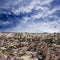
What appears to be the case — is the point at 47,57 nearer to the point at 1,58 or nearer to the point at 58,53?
the point at 58,53

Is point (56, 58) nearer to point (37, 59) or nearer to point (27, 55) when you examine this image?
point (37, 59)

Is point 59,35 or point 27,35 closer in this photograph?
point 59,35

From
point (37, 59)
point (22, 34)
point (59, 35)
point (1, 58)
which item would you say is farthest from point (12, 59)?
point (22, 34)

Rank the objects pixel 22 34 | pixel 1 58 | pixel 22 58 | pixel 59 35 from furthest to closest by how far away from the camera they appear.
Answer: pixel 22 34, pixel 59 35, pixel 22 58, pixel 1 58

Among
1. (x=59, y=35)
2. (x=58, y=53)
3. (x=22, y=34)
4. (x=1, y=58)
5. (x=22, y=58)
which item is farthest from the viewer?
(x=22, y=34)

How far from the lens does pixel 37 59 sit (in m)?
24.1

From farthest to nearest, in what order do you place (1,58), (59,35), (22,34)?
(22,34) → (59,35) → (1,58)

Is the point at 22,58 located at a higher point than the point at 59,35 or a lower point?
lower

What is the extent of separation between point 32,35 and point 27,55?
73.2ft

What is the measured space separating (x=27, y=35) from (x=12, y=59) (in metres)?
28.1

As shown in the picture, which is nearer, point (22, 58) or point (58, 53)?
point (58, 53)

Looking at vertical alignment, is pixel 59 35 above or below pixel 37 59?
above

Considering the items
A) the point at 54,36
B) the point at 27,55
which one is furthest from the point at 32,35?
the point at 27,55

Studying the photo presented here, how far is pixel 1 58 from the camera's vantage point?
70.4 feet
